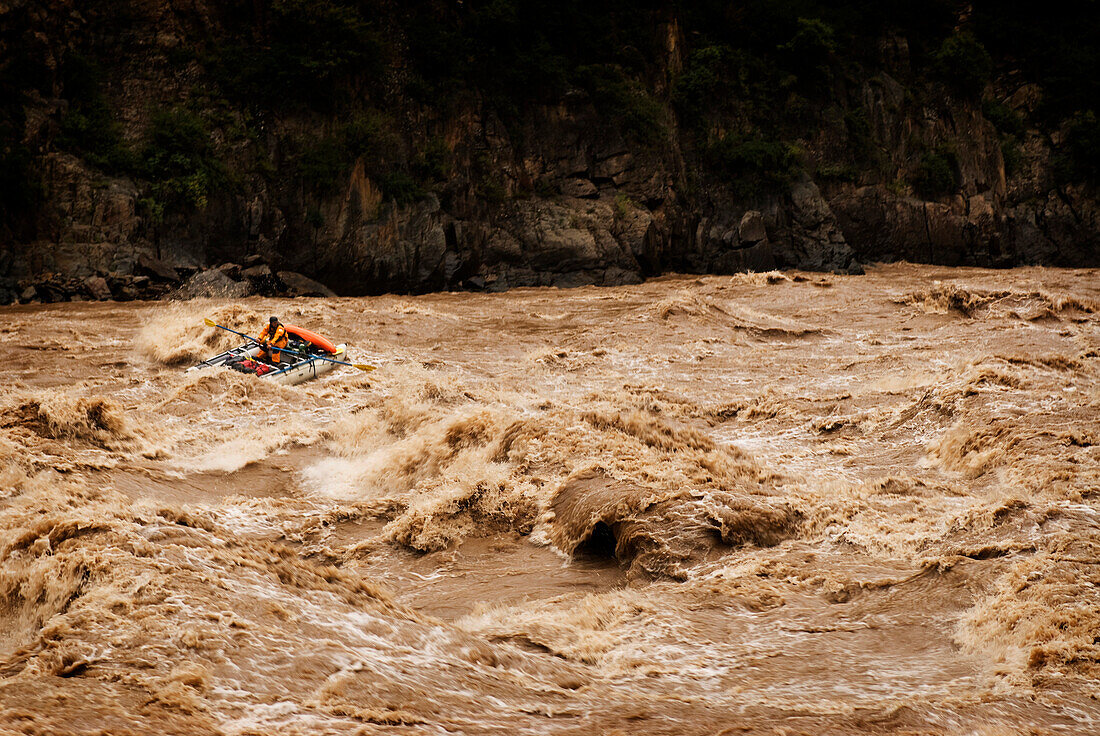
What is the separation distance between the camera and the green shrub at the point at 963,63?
101ft

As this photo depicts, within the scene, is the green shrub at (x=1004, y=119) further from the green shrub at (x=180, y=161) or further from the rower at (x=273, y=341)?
the rower at (x=273, y=341)

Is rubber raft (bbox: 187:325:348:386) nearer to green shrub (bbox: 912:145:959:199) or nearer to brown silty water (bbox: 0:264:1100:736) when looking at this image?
brown silty water (bbox: 0:264:1100:736)

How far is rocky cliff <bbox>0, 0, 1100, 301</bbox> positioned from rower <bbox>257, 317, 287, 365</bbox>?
24.0 ft

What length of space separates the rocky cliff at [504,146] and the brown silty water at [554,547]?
7.39 meters

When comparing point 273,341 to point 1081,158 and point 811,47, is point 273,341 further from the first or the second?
point 1081,158

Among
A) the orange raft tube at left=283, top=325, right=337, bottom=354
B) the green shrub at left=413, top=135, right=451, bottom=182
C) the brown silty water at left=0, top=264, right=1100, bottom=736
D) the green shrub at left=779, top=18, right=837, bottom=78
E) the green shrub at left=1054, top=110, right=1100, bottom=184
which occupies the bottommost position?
the brown silty water at left=0, top=264, right=1100, bottom=736

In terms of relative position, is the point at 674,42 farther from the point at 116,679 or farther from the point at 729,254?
the point at 116,679

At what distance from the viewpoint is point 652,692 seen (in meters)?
4.39

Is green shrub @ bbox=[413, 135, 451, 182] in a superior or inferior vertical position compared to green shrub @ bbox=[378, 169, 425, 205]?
superior

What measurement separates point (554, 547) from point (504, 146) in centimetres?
1960

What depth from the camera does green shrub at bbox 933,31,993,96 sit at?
30672 mm

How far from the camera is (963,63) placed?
101ft

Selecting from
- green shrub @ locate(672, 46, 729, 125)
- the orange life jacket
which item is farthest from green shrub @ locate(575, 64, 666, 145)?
the orange life jacket

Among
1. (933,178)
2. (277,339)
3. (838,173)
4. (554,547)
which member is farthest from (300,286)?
(933,178)
